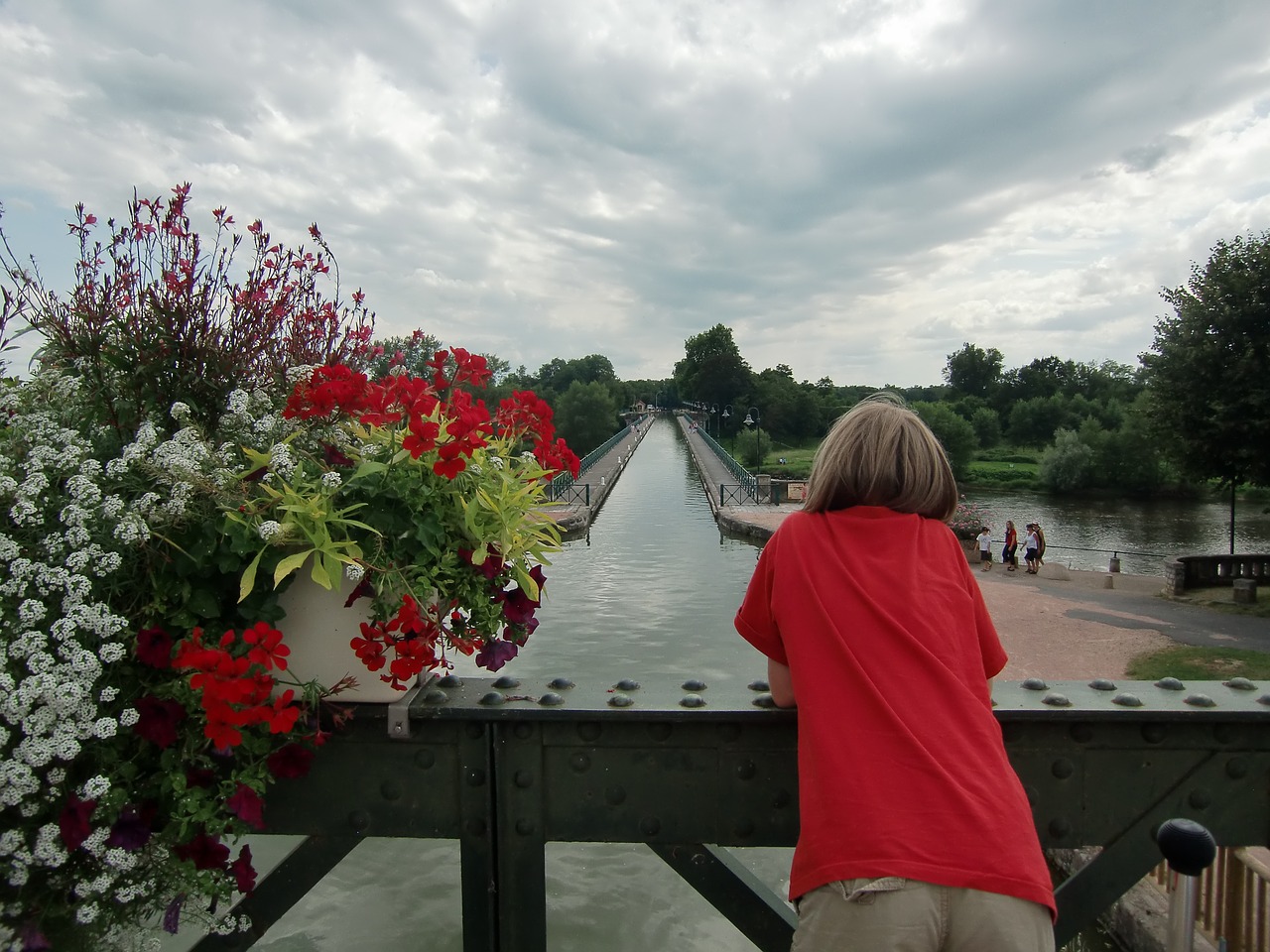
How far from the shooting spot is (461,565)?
1.79 meters

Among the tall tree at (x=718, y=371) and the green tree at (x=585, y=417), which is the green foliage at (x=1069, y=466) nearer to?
the green tree at (x=585, y=417)

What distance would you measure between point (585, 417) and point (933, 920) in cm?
9217

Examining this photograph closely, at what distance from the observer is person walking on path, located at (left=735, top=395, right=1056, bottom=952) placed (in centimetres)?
137

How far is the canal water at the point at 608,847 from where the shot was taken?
4551mm

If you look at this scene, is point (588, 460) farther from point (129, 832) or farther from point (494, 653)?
point (129, 832)

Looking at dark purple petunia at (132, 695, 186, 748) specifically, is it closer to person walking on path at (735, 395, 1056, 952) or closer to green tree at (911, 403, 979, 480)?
person walking on path at (735, 395, 1056, 952)

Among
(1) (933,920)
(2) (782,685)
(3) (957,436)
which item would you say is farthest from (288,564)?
(3) (957,436)

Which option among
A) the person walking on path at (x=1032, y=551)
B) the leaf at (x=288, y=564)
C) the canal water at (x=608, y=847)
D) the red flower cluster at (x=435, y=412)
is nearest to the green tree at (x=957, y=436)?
the canal water at (x=608, y=847)

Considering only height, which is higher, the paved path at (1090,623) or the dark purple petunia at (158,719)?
the dark purple petunia at (158,719)

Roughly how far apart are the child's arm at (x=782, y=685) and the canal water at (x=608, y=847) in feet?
1.37

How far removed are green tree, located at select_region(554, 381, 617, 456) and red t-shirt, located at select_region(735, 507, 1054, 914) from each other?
292ft

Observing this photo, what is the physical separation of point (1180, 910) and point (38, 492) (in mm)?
2121

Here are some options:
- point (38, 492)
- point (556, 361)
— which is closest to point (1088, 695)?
point (38, 492)

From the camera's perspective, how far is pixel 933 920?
1364 millimetres
